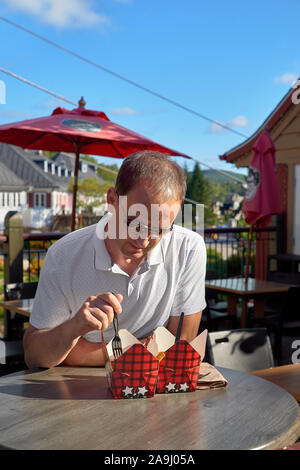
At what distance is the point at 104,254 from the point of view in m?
1.64

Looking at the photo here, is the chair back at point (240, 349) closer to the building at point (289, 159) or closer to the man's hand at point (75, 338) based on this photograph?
the man's hand at point (75, 338)

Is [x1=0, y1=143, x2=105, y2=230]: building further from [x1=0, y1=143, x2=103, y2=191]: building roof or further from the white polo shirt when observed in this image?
the white polo shirt

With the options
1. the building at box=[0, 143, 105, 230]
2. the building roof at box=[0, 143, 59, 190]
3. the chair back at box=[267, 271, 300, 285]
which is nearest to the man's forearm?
the chair back at box=[267, 271, 300, 285]

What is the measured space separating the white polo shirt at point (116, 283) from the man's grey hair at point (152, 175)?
0.23 metres

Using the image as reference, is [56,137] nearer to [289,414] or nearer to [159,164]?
[159,164]

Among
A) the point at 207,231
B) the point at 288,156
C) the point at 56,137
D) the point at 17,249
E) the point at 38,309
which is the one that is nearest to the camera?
the point at 38,309

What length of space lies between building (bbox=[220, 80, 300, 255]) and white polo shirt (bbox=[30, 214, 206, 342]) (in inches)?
249

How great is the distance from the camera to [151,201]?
1480mm

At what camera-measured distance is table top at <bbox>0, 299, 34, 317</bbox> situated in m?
3.70

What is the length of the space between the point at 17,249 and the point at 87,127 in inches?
53.3

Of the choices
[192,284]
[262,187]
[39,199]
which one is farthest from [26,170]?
[192,284]

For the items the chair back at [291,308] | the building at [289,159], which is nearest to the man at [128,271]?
the chair back at [291,308]

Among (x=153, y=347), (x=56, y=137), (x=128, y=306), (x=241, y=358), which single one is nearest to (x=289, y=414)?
(x=153, y=347)

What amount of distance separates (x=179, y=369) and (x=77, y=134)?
3.56 metres
